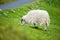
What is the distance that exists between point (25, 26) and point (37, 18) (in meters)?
0.24

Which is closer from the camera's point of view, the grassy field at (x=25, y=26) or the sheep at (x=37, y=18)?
the grassy field at (x=25, y=26)

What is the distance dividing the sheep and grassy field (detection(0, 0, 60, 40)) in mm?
52

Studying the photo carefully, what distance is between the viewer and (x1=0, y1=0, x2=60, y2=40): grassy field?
6.77ft

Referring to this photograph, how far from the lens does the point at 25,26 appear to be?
2.28 meters

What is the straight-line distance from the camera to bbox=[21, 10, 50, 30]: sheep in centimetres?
238

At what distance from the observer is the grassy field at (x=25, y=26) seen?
2.06 m

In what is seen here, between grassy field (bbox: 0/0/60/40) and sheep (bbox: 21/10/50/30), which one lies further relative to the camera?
sheep (bbox: 21/10/50/30)

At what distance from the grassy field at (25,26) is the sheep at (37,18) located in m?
0.05

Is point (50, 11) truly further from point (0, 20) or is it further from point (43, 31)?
point (0, 20)

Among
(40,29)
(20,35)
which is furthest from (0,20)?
(40,29)

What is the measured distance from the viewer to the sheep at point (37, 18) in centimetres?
238

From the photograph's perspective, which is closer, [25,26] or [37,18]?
[25,26]

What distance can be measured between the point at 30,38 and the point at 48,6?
2.21 feet

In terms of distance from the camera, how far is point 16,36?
2074 mm
